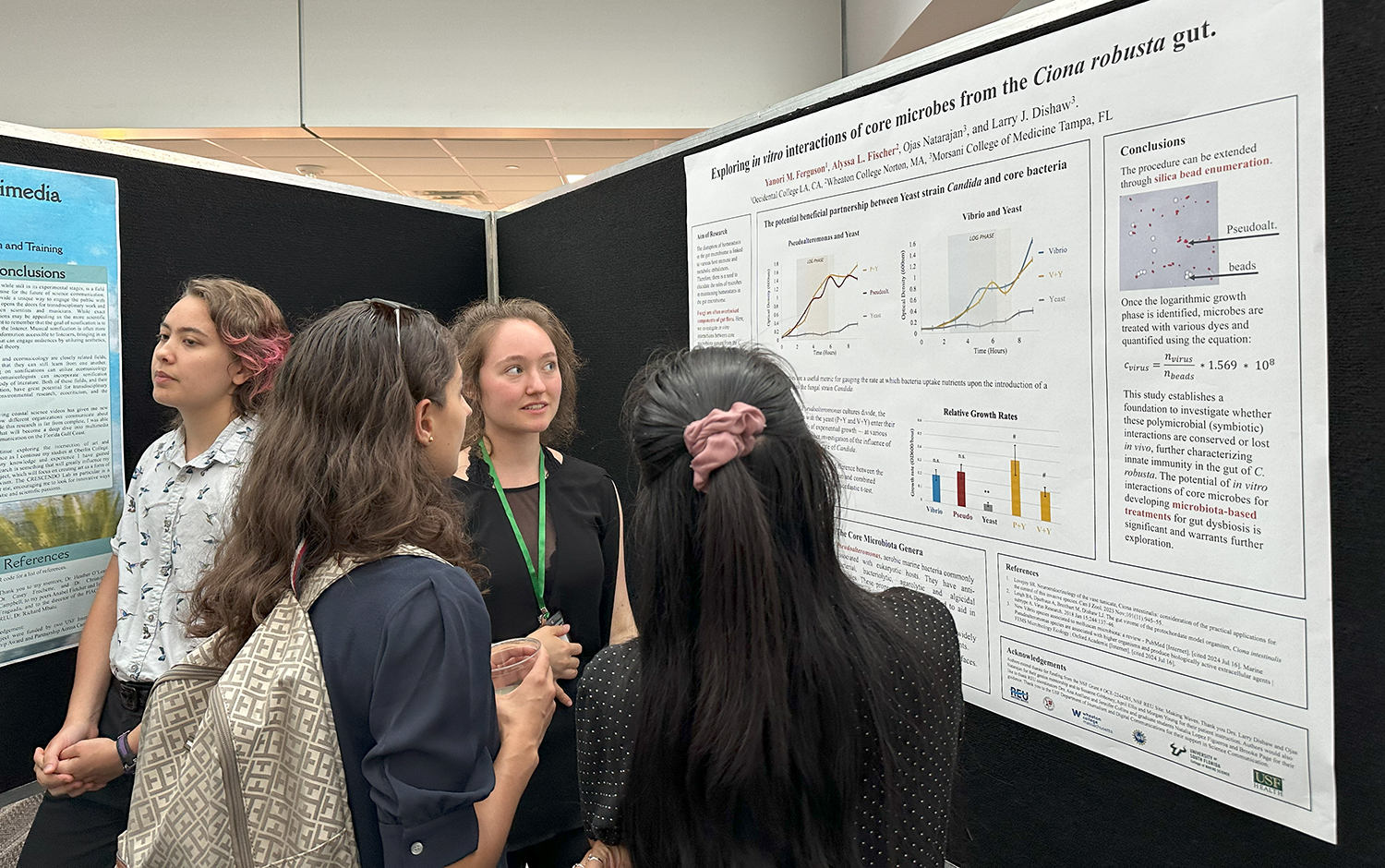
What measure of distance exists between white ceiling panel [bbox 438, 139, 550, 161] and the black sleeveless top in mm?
4072

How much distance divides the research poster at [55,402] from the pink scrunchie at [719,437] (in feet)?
5.13

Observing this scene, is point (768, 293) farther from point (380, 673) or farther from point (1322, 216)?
point (380, 673)

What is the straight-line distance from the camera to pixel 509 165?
602cm

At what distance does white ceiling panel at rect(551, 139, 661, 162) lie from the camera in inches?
201

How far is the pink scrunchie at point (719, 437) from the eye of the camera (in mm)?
678

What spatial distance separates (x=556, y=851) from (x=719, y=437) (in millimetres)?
1173

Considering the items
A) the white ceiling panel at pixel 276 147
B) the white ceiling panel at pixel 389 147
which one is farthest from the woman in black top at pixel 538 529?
the white ceiling panel at pixel 276 147

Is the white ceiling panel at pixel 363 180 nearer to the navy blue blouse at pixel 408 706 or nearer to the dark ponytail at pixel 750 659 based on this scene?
the navy blue blouse at pixel 408 706

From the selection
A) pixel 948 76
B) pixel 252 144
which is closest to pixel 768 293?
pixel 948 76

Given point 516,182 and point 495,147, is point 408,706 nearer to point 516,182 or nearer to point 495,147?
point 495,147

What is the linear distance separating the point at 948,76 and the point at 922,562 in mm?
759

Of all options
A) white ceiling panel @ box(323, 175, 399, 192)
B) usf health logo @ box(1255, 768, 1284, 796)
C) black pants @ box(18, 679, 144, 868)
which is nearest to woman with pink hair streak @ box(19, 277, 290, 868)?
black pants @ box(18, 679, 144, 868)

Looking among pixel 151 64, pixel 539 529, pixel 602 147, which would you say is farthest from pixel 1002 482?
pixel 151 64

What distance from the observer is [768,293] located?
5.00 ft
